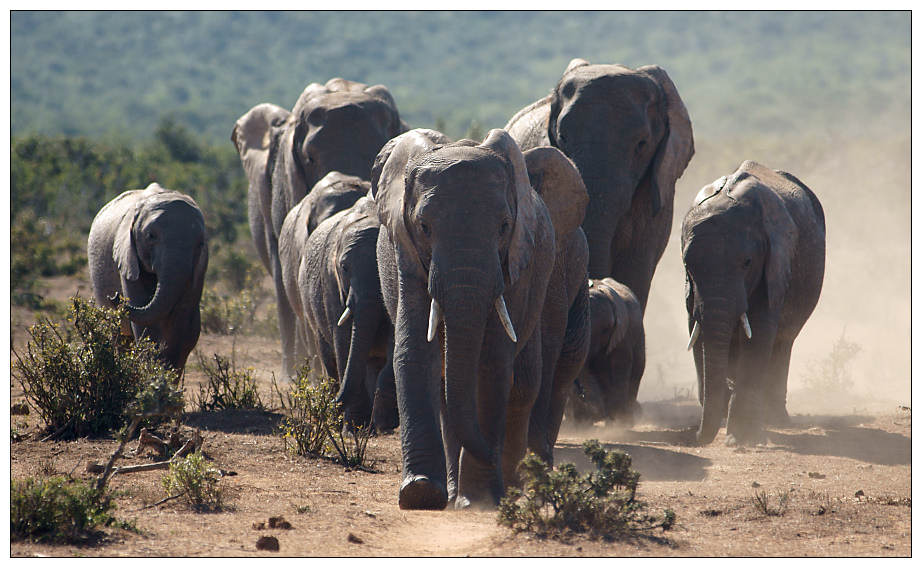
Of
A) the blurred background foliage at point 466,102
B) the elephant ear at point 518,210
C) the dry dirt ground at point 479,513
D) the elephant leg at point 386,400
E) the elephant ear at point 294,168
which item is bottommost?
the dry dirt ground at point 479,513

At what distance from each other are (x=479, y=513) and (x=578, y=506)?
725 mm

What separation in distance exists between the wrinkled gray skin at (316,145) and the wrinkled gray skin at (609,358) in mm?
2832

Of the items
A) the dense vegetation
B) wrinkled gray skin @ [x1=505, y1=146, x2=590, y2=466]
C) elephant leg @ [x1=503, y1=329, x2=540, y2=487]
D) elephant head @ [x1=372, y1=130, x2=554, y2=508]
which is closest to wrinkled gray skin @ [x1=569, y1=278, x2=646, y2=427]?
wrinkled gray skin @ [x1=505, y1=146, x2=590, y2=466]

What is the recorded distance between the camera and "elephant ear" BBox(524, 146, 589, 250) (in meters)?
6.24

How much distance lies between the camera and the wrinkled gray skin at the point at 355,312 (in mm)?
6777

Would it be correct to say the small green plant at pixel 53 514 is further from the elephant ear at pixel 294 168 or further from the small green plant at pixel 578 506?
the elephant ear at pixel 294 168

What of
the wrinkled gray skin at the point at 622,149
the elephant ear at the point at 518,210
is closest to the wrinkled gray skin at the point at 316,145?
the wrinkled gray skin at the point at 622,149

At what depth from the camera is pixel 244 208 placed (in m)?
26.5

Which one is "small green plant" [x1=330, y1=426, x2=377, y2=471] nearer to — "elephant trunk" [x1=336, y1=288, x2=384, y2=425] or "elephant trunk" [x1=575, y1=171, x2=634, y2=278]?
"elephant trunk" [x1=336, y1=288, x2=384, y2=425]

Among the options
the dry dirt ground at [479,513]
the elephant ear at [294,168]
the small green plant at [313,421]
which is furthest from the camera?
the elephant ear at [294,168]

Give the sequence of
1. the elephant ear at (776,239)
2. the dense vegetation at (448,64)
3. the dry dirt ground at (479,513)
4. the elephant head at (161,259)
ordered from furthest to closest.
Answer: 1. the dense vegetation at (448,64)
2. the elephant head at (161,259)
3. the elephant ear at (776,239)
4. the dry dirt ground at (479,513)

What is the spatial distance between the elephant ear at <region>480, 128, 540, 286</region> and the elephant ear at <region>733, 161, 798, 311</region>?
10.5 ft

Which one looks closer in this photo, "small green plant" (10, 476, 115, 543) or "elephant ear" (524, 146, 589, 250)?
"small green plant" (10, 476, 115, 543)

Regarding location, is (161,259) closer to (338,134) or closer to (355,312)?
(355,312)
